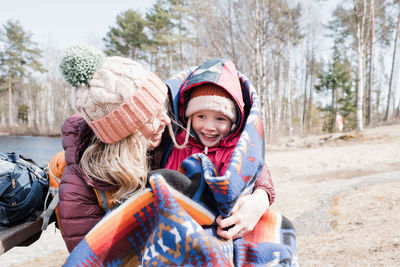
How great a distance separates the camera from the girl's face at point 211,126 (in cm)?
175

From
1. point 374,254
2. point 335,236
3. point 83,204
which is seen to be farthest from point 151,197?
point 335,236

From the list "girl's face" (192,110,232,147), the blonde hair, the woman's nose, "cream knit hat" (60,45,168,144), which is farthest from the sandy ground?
"girl's face" (192,110,232,147)

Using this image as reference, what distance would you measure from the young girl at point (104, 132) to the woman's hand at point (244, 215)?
440 millimetres

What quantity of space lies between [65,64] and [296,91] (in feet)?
97.0

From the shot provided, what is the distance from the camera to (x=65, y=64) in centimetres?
135

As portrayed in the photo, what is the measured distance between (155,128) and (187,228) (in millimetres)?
612

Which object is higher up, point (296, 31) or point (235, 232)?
point (296, 31)

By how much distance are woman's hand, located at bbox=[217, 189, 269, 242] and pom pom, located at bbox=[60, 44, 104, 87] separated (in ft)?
2.96

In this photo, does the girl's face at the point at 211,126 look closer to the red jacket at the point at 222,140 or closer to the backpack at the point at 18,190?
the red jacket at the point at 222,140

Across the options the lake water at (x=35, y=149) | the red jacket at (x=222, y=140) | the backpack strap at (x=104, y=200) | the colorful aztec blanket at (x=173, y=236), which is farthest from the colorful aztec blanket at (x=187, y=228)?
the lake water at (x=35, y=149)

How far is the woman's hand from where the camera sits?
1290 mm

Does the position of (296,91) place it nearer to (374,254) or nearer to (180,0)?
(180,0)

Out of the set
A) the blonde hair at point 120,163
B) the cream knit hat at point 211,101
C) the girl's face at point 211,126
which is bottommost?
the blonde hair at point 120,163

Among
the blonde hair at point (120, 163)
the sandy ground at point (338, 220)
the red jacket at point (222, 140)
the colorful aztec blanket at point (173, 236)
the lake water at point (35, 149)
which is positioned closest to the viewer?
the colorful aztec blanket at point (173, 236)
